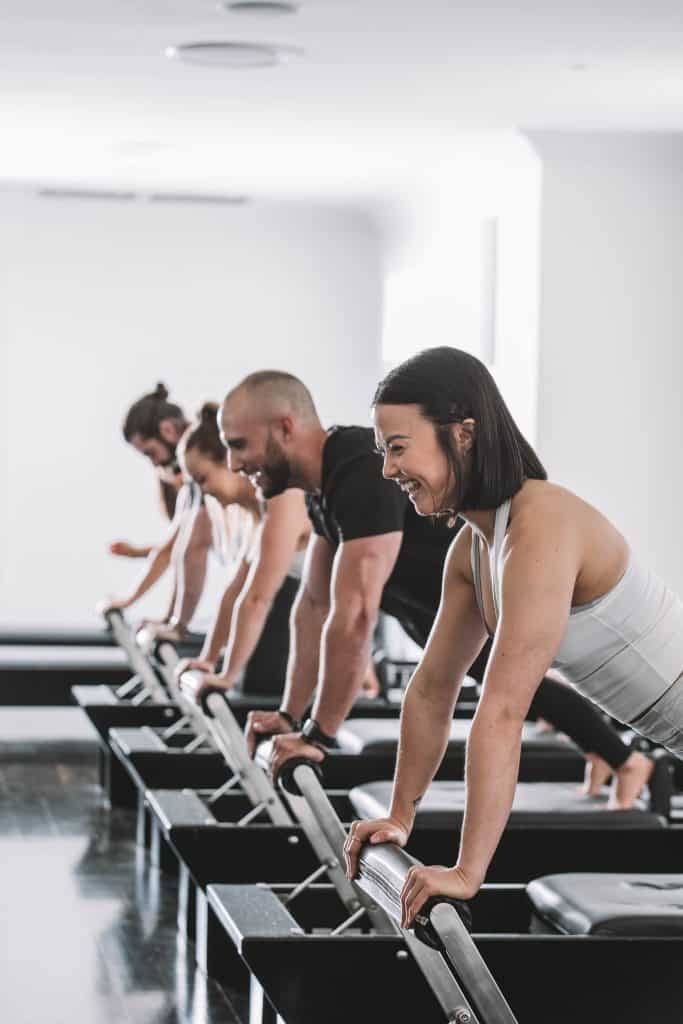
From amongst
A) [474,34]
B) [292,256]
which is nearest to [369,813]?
[474,34]

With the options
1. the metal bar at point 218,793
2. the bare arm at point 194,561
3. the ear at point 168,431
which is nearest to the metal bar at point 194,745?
the metal bar at point 218,793

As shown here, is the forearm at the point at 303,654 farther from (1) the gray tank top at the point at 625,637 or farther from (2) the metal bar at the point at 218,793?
(1) the gray tank top at the point at 625,637

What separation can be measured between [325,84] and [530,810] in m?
3.24

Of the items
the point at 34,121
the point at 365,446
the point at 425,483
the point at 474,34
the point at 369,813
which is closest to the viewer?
the point at 425,483

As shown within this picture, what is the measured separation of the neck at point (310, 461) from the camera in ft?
12.3

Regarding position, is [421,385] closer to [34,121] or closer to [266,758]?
[266,758]

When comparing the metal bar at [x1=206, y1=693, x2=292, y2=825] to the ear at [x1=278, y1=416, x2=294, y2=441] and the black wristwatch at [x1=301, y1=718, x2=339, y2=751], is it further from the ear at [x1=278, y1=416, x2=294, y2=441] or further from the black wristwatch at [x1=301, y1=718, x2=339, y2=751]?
the ear at [x1=278, y1=416, x2=294, y2=441]

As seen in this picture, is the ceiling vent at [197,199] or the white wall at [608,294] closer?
the white wall at [608,294]

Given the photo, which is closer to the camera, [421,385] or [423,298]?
[421,385]

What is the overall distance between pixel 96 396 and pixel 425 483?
8037 millimetres

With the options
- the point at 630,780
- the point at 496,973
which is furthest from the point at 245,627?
the point at 496,973

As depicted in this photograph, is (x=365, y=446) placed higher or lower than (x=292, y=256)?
lower

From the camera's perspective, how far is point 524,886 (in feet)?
11.4

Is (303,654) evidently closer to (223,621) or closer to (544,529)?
(223,621)
